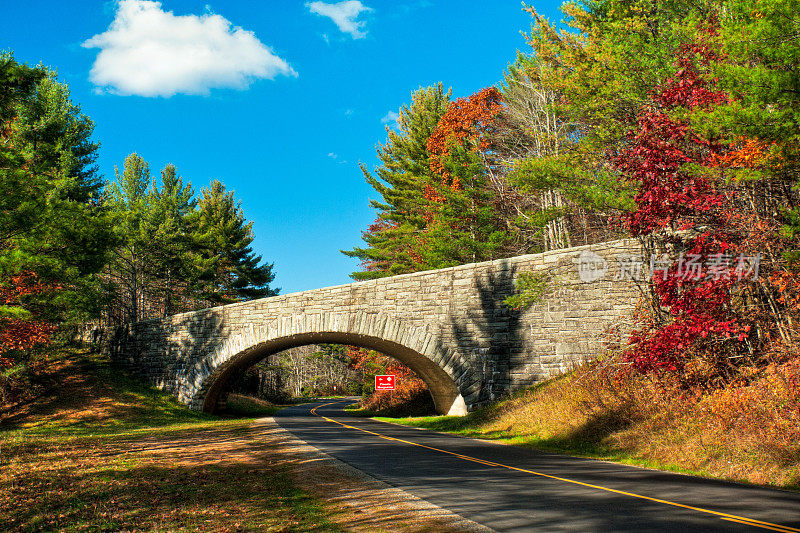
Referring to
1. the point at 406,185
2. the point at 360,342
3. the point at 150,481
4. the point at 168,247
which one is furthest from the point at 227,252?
the point at 150,481

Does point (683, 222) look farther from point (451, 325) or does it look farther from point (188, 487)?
point (188, 487)

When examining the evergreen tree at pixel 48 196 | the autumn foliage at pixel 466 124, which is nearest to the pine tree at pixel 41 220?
the evergreen tree at pixel 48 196

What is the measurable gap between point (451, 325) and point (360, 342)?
6.12 m

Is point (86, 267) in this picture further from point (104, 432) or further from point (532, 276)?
point (532, 276)

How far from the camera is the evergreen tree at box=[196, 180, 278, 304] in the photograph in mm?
40844

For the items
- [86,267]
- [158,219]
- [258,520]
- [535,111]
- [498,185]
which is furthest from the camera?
[158,219]

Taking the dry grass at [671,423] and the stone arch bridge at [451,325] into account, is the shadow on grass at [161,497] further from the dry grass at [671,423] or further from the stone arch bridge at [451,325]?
the stone arch bridge at [451,325]

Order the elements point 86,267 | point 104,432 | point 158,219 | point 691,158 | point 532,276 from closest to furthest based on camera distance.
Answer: point 691,158, point 104,432, point 532,276, point 86,267, point 158,219

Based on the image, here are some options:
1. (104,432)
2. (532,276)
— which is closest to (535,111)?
(532,276)

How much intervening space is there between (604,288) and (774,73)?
8726 mm

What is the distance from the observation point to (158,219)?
37.7m

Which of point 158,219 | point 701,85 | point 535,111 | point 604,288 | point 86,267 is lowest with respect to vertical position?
point 604,288

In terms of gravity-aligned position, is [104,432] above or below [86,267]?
below

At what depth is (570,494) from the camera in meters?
6.55
